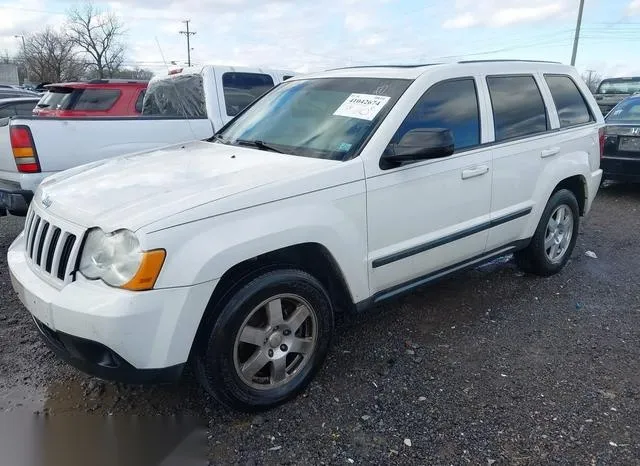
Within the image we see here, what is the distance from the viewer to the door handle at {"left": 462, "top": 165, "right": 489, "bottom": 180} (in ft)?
11.8

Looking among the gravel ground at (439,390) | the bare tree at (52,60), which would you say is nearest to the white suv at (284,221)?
the gravel ground at (439,390)

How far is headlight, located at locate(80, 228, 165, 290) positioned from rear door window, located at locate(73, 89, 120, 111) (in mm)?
5888

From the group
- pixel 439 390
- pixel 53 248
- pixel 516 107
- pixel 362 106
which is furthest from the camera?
pixel 516 107

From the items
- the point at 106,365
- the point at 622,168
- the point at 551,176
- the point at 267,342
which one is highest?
the point at 551,176

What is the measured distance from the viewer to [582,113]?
4.85 m

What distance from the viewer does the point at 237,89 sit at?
261 inches

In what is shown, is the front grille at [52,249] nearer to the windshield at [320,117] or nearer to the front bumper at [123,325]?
the front bumper at [123,325]

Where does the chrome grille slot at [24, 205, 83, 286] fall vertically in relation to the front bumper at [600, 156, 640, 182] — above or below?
above

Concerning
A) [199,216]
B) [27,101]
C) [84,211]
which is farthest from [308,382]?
[27,101]

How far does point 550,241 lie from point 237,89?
4.07 m

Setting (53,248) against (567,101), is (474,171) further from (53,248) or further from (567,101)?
(53,248)

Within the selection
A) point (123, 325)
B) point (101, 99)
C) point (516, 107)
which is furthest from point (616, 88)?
point (123, 325)

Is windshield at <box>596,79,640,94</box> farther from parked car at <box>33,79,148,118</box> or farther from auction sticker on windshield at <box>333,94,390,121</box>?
auction sticker on windshield at <box>333,94,390,121</box>

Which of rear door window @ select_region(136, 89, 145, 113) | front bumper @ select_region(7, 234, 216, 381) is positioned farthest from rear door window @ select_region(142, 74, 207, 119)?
front bumper @ select_region(7, 234, 216, 381)
